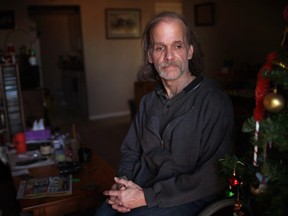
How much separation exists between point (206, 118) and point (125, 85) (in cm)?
433

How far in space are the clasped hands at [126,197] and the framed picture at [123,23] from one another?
417 centimetres

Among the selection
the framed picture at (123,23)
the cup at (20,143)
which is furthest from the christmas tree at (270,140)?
the framed picture at (123,23)

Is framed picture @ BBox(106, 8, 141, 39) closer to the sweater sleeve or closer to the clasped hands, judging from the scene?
the sweater sleeve

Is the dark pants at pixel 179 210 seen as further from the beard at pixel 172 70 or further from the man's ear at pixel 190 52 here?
the man's ear at pixel 190 52

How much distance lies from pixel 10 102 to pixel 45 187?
1.82 metres

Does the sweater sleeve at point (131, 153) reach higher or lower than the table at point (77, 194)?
higher

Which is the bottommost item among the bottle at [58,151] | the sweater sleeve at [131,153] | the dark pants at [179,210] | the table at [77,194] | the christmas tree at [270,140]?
the table at [77,194]

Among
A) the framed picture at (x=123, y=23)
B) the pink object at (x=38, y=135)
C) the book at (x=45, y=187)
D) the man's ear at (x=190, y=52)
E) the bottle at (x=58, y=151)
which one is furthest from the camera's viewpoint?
the framed picture at (x=123, y=23)

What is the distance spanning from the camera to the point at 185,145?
4.16ft

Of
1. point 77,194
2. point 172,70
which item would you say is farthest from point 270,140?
point 77,194

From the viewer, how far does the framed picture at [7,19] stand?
4.60m

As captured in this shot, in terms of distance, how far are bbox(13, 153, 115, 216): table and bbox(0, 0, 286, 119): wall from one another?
245cm

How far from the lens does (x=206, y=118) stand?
123 cm

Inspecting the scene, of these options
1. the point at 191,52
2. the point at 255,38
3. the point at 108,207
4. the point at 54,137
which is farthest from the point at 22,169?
the point at 255,38
